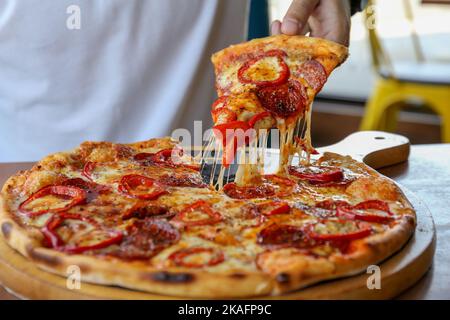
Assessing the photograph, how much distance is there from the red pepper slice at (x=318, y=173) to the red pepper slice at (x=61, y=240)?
94 cm

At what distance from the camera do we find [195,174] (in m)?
2.90

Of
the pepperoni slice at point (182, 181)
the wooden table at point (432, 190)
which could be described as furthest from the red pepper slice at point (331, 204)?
the pepperoni slice at point (182, 181)

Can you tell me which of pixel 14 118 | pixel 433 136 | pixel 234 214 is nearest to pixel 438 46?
pixel 433 136

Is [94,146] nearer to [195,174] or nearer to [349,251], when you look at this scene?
[195,174]

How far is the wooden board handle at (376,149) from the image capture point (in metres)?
3.37

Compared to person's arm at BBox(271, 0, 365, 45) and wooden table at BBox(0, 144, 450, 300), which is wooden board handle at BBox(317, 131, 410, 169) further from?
person's arm at BBox(271, 0, 365, 45)

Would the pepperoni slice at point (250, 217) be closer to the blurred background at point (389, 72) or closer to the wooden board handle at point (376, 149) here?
the wooden board handle at point (376, 149)

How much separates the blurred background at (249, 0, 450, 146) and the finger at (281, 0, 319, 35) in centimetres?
434

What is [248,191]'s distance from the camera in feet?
8.70

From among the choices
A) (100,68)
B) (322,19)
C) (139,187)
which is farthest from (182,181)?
(100,68)

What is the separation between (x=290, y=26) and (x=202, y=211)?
1.00 meters

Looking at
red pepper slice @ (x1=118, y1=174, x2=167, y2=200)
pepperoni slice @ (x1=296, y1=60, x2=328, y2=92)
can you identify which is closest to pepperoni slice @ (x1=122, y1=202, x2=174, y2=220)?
red pepper slice @ (x1=118, y1=174, x2=167, y2=200)

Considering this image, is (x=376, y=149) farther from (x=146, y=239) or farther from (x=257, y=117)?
(x=146, y=239)

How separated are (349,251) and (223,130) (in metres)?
0.74
